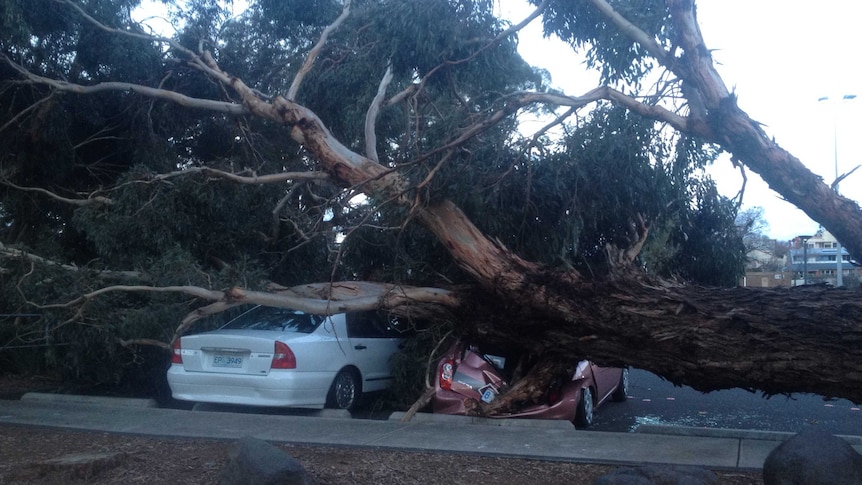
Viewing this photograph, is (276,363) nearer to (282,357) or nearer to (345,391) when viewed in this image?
(282,357)

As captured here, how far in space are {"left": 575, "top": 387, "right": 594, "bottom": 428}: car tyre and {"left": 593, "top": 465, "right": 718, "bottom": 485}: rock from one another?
423 cm

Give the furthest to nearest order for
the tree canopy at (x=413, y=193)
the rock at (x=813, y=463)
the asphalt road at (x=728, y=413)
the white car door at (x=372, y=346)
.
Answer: the white car door at (x=372, y=346), the asphalt road at (x=728, y=413), the tree canopy at (x=413, y=193), the rock at (x=813, y=463)

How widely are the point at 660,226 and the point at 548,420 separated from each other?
152 inches

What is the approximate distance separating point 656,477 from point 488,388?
445 cm

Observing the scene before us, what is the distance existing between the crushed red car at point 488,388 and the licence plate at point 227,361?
2.34 m

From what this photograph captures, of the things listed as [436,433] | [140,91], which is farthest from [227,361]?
[140,91]

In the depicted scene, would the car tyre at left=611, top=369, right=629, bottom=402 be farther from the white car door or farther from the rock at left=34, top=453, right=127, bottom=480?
the rock at left=34, top=453, right=127, bottom=480

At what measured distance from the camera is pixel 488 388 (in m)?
10.4

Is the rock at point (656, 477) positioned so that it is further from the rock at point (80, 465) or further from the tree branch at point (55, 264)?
the tree branch at point (55, 264)

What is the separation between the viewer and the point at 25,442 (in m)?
8.91

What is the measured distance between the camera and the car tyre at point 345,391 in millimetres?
10742

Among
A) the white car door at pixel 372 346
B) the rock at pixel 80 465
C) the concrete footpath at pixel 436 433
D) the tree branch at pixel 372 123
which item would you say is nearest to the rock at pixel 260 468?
the rock at pixel 80 465

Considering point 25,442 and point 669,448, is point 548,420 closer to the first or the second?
point 669,448

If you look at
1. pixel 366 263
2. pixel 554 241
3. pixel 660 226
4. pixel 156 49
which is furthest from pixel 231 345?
pixel 156 49
